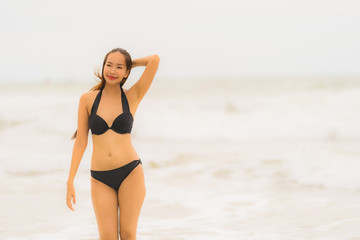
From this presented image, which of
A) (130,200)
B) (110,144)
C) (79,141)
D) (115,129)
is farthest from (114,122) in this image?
(130,200)

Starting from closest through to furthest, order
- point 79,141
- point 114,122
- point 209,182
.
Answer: point 114,122
point 79,141
point 209,182

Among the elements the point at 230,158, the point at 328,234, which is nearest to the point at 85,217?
the point at 328,234

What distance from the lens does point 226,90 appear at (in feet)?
131

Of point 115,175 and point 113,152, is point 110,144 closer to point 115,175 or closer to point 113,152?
point 113,152

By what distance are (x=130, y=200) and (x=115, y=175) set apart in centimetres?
23

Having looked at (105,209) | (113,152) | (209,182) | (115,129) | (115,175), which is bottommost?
(209,182)

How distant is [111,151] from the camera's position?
3.63m

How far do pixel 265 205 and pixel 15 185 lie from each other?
194 inches

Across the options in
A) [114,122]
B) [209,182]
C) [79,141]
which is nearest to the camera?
[114,122]

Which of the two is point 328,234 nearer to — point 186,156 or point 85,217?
point 85,217

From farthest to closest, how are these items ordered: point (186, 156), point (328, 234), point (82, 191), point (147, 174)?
point (186, 156), point (147, 174), point (82, 191), point (328, 234)

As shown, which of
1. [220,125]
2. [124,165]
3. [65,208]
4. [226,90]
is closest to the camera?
[124,165]

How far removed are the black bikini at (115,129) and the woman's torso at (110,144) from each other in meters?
0.03

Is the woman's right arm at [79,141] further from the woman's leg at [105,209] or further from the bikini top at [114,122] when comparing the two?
the woman's leg at [105,209]
